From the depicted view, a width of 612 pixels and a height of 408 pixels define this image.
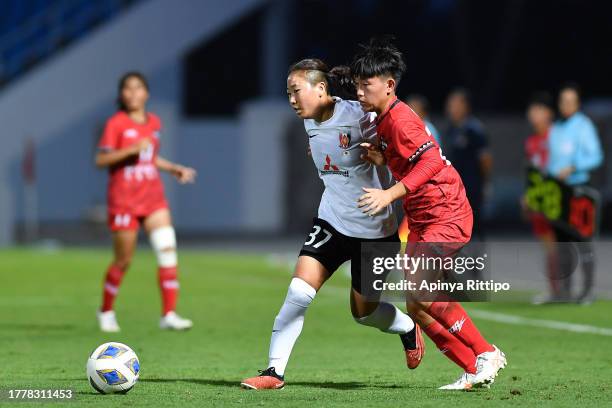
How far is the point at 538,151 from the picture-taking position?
1445 cm

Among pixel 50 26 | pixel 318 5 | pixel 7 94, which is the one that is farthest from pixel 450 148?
pixel 318 5

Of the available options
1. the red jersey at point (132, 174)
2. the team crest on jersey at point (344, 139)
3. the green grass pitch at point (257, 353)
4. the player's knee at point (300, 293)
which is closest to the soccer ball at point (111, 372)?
the green grass pitch at point (257, 353)

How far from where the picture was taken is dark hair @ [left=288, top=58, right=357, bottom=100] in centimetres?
779

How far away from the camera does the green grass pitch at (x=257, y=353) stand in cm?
733

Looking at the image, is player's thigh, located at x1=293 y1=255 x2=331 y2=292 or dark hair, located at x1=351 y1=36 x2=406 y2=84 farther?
player's thigh, located at x1=293 y1=255 x2=331 y2=292

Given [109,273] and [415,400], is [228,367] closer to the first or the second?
[415,400]

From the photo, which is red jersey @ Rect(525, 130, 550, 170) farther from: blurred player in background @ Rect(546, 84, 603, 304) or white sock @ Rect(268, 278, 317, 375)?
white sock @ Rect(268, 278, 317, 375)

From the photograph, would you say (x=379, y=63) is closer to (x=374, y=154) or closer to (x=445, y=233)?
(x=374, y=154)

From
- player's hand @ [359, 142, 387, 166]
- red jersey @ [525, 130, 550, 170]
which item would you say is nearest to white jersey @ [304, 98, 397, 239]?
player's hand @ [359, 142, 387, 166]

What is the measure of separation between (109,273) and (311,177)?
69.2 feet

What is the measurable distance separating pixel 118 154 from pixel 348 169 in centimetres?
391

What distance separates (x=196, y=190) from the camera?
33844 millimetres

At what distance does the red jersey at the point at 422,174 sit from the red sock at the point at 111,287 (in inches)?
176

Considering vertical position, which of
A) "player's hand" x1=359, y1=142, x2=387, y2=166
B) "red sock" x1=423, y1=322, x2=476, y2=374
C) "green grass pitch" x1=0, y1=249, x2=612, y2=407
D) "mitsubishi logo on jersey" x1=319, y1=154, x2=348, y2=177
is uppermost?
"player's hand" x1=359, y1=142, x2=387, y2=166
